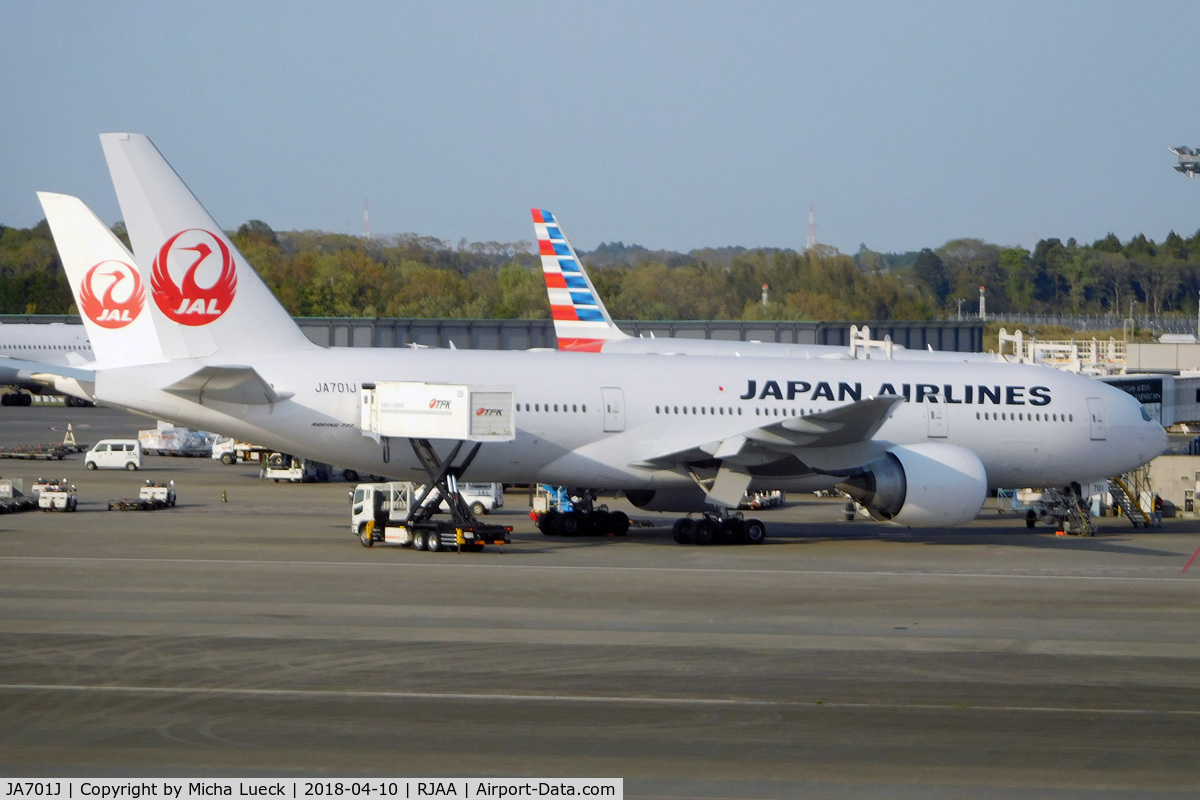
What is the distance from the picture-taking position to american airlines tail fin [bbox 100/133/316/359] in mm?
24469

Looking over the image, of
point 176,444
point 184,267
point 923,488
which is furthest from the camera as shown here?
point 176,444

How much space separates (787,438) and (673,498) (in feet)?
11.0

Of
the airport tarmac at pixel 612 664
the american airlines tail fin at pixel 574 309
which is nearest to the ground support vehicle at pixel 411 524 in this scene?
the airport tarmac at pixel 612 664

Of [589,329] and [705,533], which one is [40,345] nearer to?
[589,329]

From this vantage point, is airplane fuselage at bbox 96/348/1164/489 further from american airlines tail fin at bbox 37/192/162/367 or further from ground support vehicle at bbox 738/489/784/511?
ground support vehicle at bbox 738/489/784/511

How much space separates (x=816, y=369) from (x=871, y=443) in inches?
101

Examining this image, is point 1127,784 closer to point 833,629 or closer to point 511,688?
point 511,688

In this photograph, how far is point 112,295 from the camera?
31891 mm

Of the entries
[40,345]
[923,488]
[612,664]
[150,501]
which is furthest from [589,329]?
[40,345]

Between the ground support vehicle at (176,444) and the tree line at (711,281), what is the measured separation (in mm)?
44686

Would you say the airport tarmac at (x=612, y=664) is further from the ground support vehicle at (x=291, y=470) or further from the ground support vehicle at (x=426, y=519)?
the ground support vehicle at (x=291, y=470)

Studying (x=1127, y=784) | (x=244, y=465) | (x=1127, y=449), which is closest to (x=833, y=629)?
(x=1127, y=784)

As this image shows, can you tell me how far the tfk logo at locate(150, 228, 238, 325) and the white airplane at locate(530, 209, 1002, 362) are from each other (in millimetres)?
18036

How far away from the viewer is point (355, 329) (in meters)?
65.1
